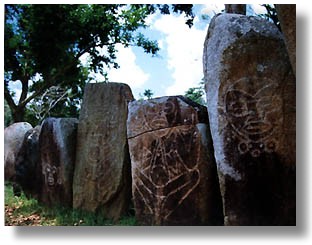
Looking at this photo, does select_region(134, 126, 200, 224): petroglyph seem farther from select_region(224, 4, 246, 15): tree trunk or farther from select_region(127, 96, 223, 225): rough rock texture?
select_region(224, 4, 246, 15): tree trunk

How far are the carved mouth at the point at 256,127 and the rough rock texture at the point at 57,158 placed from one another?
0.92 metres

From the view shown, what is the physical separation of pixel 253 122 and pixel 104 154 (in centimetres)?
78

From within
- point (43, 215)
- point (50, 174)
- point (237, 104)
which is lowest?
point (43, 215)

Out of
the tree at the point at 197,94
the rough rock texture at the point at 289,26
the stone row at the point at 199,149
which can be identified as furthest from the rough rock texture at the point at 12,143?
the rough rock texture at the point at 289,26

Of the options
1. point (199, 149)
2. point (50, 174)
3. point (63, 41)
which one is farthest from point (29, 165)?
point (199, 149)

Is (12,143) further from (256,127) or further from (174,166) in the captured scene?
(256,127)

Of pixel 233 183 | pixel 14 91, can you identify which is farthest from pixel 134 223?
pixel 14 91

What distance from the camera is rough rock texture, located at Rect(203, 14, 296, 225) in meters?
2.19

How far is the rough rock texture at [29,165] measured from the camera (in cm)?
248

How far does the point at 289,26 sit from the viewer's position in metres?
2.09

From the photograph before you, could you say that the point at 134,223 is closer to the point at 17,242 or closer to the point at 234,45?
the point at 17,242

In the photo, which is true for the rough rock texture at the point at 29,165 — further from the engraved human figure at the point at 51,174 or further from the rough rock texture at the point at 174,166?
the rough rock texture at the point at 174,166
